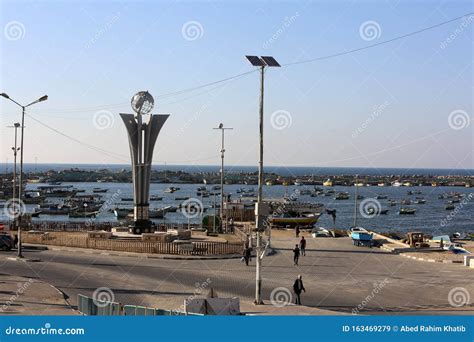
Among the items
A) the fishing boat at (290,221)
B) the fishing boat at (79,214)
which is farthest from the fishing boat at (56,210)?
the fishing boat at (290,221)

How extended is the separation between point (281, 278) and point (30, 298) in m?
10.3

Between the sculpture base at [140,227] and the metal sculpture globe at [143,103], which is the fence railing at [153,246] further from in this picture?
the metal sculpture globe at [143,103]

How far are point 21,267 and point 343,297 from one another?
15.6 metres

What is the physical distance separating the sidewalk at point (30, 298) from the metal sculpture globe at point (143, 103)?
17.1 m

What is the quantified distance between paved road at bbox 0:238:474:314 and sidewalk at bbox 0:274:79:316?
780 mm

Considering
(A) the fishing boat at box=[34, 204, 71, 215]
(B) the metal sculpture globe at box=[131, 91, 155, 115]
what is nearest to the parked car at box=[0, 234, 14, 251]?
(B) the metal sculpture globe at box=[131, 91, 155, 115]

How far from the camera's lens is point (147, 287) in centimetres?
2588

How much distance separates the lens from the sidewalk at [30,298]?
20828 mm

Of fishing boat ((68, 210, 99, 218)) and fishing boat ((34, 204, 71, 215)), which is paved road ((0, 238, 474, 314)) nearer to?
fishing boat ((68, 210, 99, 218))

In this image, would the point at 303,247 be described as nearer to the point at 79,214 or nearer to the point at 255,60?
the point at 255,60

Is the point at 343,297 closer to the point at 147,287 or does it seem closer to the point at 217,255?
the point at 147,287

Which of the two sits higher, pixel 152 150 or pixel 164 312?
pixel 152 150

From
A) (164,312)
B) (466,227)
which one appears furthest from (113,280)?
(466,227)

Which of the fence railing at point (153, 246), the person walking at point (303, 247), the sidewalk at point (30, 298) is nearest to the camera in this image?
the sidewalk at point (30, 298)
